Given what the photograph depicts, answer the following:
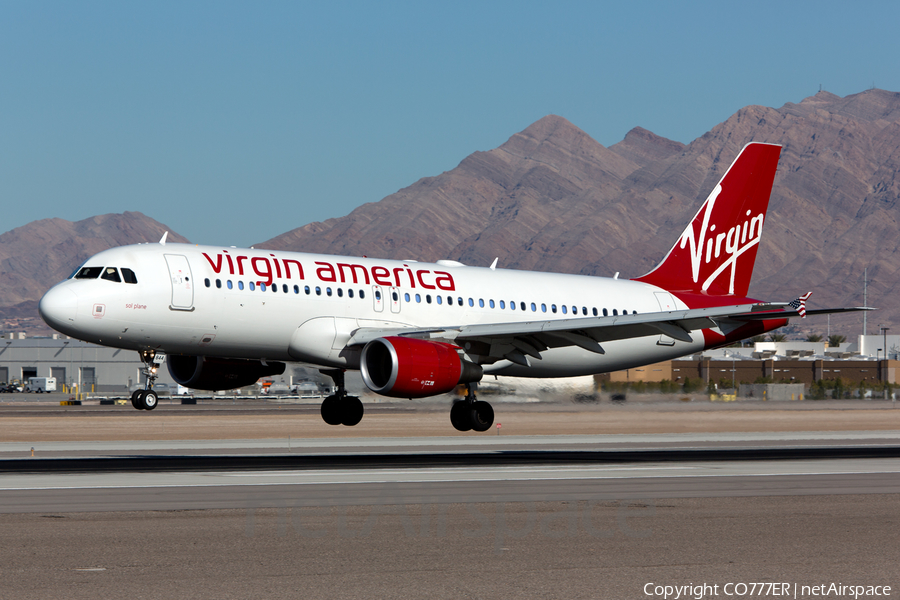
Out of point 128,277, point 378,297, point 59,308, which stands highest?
point 128,277

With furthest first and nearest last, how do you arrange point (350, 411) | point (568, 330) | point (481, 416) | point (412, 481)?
point (350, 411), point (481, 416), point (568, 330), point (412, 481)

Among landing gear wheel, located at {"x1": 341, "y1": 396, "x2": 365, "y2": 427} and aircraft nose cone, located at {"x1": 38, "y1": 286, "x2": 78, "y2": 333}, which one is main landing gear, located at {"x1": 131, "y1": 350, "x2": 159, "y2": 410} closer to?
aircraft nose cone, located at {"x1": 38, "y1": 286, "x2": 78, "y2": 333}

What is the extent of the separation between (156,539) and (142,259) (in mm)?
18640

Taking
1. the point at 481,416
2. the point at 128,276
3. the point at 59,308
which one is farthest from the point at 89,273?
the point at 481,416

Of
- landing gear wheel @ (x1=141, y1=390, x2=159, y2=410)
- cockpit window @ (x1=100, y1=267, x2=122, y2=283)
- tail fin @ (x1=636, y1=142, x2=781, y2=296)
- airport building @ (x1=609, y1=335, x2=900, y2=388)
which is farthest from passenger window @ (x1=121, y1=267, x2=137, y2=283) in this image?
airport building @ (x1=609, y1=335, x2=900, y2=388)

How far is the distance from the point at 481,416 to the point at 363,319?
17.6 feet

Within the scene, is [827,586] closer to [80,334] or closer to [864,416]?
[80,334]

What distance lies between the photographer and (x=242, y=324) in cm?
3509

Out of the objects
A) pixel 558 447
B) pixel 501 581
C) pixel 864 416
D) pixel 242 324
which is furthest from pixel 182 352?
pixel 864 416

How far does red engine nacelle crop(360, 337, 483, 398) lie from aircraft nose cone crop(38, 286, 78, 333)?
342 inches

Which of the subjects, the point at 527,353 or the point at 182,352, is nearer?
the point at 182,352

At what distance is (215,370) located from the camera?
3941cm

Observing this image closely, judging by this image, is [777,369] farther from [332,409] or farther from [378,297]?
[378,297]

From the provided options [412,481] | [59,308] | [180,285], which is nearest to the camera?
[412,481]
